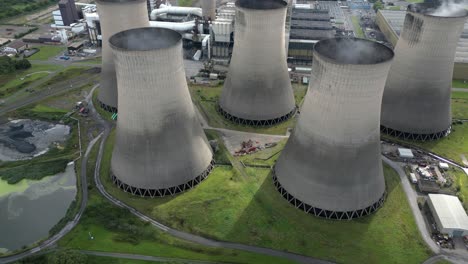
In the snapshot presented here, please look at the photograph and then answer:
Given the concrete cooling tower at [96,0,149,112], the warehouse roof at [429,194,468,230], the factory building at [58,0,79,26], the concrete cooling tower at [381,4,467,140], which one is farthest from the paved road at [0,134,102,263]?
the factory building at [58,0,79,26]

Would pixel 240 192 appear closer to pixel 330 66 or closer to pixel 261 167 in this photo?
pixel 261 167

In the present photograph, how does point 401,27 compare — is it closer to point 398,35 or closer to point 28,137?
point 398,35

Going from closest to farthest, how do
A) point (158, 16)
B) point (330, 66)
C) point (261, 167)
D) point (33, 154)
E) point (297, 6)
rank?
point (330, 66) → point (261, 167) → point (33, 154) → point (158, 16) → point (297, 6)

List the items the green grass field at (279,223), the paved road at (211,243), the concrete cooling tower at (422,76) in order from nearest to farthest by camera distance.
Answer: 1. the paved road at (211,243)
2. the green grass field at (279,223)
3. the concrete cooling tower at (422,76)

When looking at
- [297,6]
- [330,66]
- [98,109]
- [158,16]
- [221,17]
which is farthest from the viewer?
[297,6]

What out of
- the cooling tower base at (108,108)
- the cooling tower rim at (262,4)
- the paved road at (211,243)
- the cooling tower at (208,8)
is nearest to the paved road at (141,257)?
the paved road at (211,243)

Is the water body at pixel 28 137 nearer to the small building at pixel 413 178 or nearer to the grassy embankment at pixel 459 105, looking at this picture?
the small building at pixel 413 178

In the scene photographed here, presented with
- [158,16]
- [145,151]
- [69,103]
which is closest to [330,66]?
[145,151]
